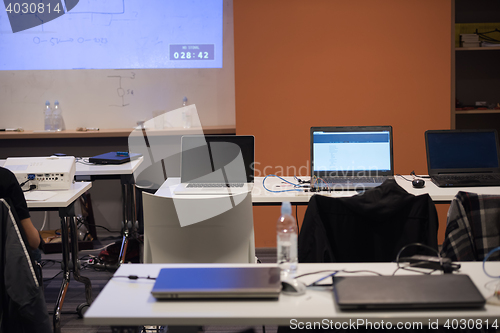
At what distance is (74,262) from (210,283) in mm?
1709

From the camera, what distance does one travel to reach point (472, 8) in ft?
13.5

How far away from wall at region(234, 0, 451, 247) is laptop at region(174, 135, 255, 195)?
102 centimetres

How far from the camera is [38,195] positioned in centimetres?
251

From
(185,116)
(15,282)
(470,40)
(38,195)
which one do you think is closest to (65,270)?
(38,195)

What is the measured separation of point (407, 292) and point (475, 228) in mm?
637

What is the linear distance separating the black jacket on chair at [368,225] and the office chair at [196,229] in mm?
284

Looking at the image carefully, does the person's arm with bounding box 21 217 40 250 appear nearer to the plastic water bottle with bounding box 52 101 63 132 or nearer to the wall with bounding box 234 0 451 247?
the wall with bounding box 234 0 451 247

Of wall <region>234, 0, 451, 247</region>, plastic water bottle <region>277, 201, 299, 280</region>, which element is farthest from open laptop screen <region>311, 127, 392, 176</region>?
plastic water bottle <region>277, 201, 299, 280</region>

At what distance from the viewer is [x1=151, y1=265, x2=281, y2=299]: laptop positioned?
1188mm

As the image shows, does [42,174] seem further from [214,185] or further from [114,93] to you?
[114,93]

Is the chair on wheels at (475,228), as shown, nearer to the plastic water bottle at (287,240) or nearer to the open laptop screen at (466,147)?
the plastic water bottle at (287,240)

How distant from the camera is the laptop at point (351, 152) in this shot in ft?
8.86

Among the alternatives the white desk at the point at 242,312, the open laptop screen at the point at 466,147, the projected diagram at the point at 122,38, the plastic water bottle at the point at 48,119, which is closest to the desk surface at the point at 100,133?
the plastic water bottle at the point at 48,119

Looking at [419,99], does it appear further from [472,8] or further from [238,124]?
[238,124]
